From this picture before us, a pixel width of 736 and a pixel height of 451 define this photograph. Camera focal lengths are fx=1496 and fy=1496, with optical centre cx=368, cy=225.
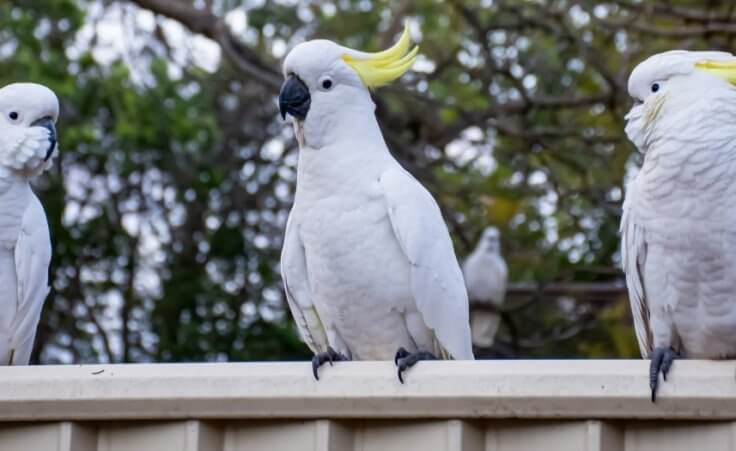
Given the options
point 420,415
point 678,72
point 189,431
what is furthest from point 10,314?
point 678,72

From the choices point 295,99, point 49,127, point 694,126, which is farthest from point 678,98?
point 49,127

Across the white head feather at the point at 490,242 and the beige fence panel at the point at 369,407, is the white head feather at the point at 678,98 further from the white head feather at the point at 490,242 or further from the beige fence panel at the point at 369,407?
the white head feather at the point at 490,242

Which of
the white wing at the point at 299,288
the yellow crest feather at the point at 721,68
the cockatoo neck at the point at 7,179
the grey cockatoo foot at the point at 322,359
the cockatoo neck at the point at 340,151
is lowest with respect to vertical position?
the grey cockatoo foot at the point at 322,359

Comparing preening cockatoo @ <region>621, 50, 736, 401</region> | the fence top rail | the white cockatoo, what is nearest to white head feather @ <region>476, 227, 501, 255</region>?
the white cockatoo

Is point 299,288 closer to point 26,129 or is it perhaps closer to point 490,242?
point 26,129

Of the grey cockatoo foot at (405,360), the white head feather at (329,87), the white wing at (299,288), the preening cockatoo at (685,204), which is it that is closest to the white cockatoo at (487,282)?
the white wing at (299,288)

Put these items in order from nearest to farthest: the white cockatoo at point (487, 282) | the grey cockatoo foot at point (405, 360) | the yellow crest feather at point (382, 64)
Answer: the grey cockatoo foot at point (405, 360), the yellow crest feather at point (382, 64), the white cockatoo at point (487, 282)

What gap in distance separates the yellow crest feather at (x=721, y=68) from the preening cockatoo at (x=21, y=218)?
1.71m

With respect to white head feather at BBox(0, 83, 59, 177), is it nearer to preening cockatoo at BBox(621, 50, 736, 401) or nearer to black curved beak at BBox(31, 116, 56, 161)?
black curved beak at BBox(31, 116, 56, 161)

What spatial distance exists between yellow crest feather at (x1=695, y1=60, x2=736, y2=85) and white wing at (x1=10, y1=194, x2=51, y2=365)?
1751 millimetres

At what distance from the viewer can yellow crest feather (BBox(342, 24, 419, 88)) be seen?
3.81m

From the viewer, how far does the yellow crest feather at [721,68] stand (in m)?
3.41

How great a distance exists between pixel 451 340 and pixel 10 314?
1.17 meters

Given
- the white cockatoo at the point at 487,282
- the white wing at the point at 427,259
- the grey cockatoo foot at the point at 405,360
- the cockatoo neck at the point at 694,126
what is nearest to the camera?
the grey cockatoo foot at the point at 405,360
